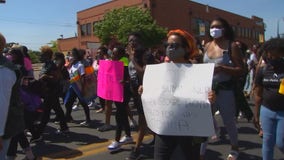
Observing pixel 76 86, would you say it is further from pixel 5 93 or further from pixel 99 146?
pixel 5 93

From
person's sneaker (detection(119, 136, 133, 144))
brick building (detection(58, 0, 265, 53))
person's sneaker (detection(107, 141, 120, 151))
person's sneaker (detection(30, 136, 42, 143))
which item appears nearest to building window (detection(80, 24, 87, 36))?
brick building (detection(58, 0, 265, 53))

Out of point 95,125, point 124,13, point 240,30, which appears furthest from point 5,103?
point 240,30

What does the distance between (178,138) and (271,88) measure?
151cm

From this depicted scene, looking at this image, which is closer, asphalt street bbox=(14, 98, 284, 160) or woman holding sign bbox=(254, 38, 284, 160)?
woman holding sign bbox=(254, 38, 284, 160)

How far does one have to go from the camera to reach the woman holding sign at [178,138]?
132 inches

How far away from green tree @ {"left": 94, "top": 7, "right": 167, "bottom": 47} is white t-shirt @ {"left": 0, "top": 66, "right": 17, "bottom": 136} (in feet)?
123

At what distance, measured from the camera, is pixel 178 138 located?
3.37 meters

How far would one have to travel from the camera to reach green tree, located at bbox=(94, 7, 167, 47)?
4247 centimetres

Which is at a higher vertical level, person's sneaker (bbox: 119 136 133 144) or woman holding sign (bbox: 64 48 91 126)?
woman holding sign (bbox: 64 48 91 126)

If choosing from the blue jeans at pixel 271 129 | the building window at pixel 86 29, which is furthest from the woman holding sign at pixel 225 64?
the building window at pixel 86 29

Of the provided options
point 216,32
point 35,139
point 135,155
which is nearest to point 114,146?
point 135,155

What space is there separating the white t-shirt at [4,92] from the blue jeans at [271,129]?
2.56m

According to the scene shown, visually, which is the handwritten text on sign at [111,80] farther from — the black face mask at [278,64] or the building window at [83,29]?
the building window at [83,29]

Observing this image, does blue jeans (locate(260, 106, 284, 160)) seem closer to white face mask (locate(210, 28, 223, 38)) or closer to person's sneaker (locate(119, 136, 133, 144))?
white face mask (locate(210, 28, 223, 38))
